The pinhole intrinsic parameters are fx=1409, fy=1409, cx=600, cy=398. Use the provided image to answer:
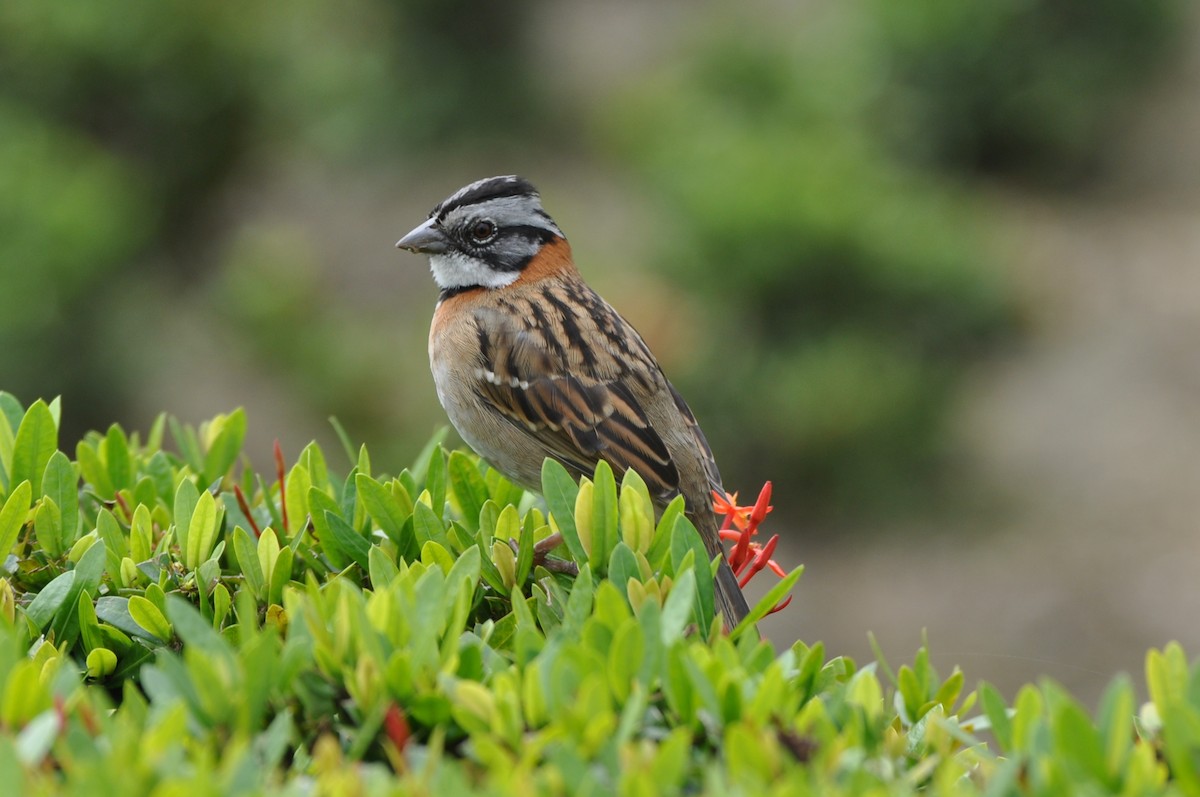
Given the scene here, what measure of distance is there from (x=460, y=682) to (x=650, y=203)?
7755mm

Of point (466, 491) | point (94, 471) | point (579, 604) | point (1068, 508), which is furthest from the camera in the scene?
point (1068, 508)

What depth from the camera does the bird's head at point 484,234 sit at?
4305mm

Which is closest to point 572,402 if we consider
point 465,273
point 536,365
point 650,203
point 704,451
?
point 536,365

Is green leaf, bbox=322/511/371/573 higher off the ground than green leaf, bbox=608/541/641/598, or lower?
lower

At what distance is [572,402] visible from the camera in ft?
13.2

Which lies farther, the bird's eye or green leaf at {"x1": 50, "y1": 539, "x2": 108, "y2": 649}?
the bird's eye

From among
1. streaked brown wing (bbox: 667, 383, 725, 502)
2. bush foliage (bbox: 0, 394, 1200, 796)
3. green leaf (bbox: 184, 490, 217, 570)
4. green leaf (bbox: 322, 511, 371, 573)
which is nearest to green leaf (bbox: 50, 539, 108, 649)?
bush foliage (bbox: 0, 394, 1200, 796)

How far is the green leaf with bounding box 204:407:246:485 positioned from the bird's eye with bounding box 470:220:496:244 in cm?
119

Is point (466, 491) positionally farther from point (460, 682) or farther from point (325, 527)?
point (460, 682)

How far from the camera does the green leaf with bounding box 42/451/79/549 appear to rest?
278 centimetres

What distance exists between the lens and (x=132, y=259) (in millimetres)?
10039

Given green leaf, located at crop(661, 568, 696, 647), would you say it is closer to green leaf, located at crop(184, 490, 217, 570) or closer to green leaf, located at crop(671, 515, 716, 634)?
green leaf, located at crop(671, 515, 716, 634)

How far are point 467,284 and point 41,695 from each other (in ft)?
8.56

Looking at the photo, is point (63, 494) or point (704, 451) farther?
point (704, 451)
